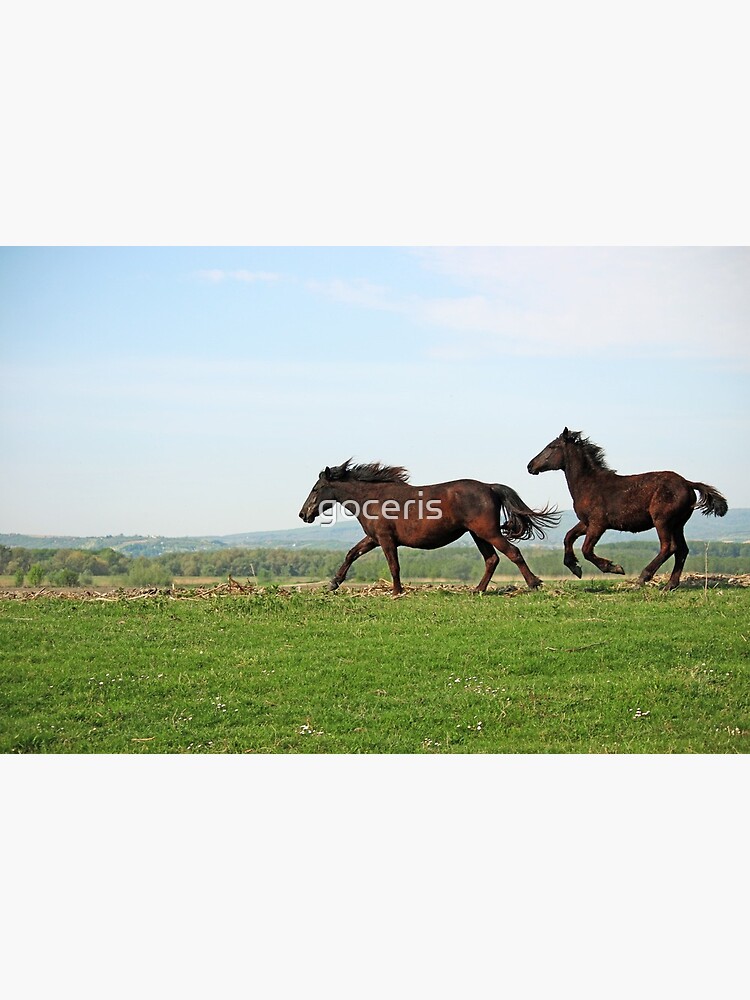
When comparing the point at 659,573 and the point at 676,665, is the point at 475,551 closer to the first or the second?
the point at 659,573

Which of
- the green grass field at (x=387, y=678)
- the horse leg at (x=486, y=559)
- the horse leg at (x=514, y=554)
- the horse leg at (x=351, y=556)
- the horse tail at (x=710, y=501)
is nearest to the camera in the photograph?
the green grass field at (x=387, y=678)

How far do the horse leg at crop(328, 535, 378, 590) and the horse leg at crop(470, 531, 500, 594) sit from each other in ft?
3.12

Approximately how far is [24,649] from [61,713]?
90 centimetres

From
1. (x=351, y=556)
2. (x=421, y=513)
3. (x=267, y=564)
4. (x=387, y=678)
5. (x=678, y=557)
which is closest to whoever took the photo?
(x=387, y=678)

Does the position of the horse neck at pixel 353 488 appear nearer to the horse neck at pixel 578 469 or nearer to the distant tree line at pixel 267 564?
the distant tree line at pixel 267 564

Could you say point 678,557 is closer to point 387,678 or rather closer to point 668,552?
point 668,552

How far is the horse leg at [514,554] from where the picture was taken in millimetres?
8922

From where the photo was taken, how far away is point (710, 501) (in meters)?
8.79

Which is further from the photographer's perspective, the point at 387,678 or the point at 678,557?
the point at 678,557

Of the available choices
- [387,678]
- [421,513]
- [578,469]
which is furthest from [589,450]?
[387,678]

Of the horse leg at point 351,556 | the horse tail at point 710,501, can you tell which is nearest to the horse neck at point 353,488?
the horse leg at point 351,556

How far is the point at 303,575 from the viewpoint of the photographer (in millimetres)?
9594

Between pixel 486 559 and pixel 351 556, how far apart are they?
1.25m

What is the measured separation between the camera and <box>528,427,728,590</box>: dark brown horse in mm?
8812
